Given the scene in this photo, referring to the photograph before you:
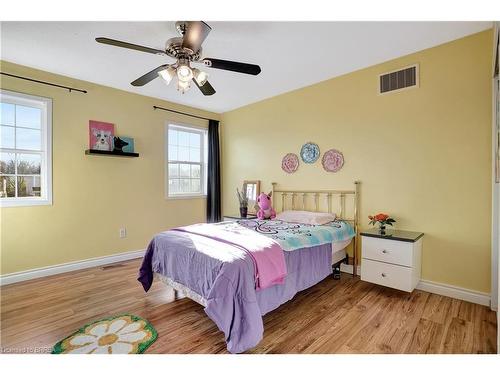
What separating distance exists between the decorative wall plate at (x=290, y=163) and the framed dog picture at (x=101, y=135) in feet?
8.68

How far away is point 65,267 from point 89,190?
3.49 ft

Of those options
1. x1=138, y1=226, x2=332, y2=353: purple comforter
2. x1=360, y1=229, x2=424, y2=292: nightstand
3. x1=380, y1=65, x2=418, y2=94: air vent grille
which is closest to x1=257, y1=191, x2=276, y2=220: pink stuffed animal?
x1=138, y1=226, x2=332, y2=353: purple comforter

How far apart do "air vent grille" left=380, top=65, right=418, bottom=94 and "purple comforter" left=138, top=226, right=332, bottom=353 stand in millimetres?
2015

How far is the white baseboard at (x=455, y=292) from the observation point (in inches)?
92.0

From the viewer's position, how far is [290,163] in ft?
12.9

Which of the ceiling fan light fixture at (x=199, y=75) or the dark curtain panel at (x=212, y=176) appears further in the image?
the dark curtain panel at (x=212, y=176)

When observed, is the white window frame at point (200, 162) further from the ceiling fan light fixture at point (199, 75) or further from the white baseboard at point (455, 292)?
the white baseboard at point (455, 292)

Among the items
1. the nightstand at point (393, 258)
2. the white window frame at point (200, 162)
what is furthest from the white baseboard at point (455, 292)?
the white window frame at point (200, 162)

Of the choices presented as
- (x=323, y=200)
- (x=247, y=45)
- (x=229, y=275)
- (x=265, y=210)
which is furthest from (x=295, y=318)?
(x=247, y=45)

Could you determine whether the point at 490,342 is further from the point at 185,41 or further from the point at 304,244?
the point at 185,41

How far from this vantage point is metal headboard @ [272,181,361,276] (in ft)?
10.5

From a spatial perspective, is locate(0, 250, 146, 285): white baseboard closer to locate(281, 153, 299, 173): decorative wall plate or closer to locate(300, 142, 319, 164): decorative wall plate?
locate(281, 153, 299, 173): decorative wall plate
